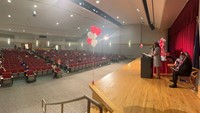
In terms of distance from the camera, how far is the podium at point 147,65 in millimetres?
5949

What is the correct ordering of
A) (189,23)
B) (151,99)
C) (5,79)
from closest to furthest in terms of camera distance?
(151,99) < (189,23) < (5,79)

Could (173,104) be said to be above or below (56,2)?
below

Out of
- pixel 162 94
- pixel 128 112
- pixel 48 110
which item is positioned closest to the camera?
pixel 128 112

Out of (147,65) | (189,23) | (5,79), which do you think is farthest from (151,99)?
(5,79)

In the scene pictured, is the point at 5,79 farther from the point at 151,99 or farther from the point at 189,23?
the point at 189,23

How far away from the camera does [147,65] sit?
598cm

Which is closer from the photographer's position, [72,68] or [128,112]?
[128,112]

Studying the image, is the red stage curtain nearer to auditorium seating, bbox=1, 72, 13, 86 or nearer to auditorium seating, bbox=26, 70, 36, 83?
auditorium seating, bbox=26, 70, 36, 83

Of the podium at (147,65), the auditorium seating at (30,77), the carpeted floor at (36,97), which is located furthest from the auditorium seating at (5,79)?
the podium at (147,65)

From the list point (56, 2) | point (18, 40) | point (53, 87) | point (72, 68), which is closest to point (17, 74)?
point (53, 87)

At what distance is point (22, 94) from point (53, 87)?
1587 millimetres

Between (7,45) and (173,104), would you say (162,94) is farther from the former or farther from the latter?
(7,45)

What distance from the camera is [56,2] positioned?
11.7 m

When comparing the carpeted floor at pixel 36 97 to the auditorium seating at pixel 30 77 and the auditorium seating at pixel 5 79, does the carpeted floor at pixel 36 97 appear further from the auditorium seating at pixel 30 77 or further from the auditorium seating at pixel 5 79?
the auditorium seating at pixel 30 77
